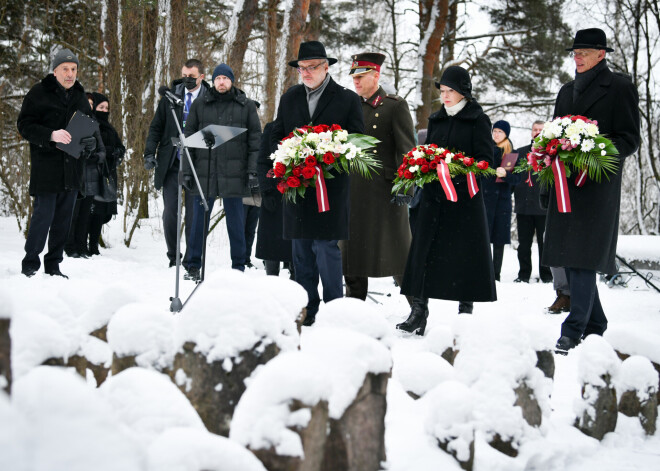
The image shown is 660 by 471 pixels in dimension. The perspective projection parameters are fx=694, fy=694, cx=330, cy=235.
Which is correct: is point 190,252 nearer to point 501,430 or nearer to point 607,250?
point 607,250

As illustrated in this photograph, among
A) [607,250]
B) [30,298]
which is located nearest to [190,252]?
[607,250]

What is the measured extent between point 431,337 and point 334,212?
6.53 feet

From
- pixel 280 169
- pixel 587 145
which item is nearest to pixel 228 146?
pixel 280 169

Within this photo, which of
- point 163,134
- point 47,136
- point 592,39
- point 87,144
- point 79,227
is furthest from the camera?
point 79,227

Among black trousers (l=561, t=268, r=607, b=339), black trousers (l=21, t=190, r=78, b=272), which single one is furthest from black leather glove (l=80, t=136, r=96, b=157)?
black trousers (l=561, t=268, r=607, b=339)

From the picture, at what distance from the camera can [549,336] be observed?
3070 millimetres

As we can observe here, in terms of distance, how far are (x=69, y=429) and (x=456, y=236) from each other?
428 cm

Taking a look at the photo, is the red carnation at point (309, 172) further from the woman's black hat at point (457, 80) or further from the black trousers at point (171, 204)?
the black trousers at point (171, 204)

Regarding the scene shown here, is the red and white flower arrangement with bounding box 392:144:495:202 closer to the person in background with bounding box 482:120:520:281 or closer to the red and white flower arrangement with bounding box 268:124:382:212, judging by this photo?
the red and white flower arrangement with bounding box 268:124:382:212

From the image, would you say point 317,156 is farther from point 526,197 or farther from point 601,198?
point 526,197

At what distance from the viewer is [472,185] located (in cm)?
513

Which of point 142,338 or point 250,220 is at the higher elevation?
point 142,338

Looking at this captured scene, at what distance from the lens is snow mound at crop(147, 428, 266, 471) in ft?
5.02

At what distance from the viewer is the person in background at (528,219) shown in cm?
927
